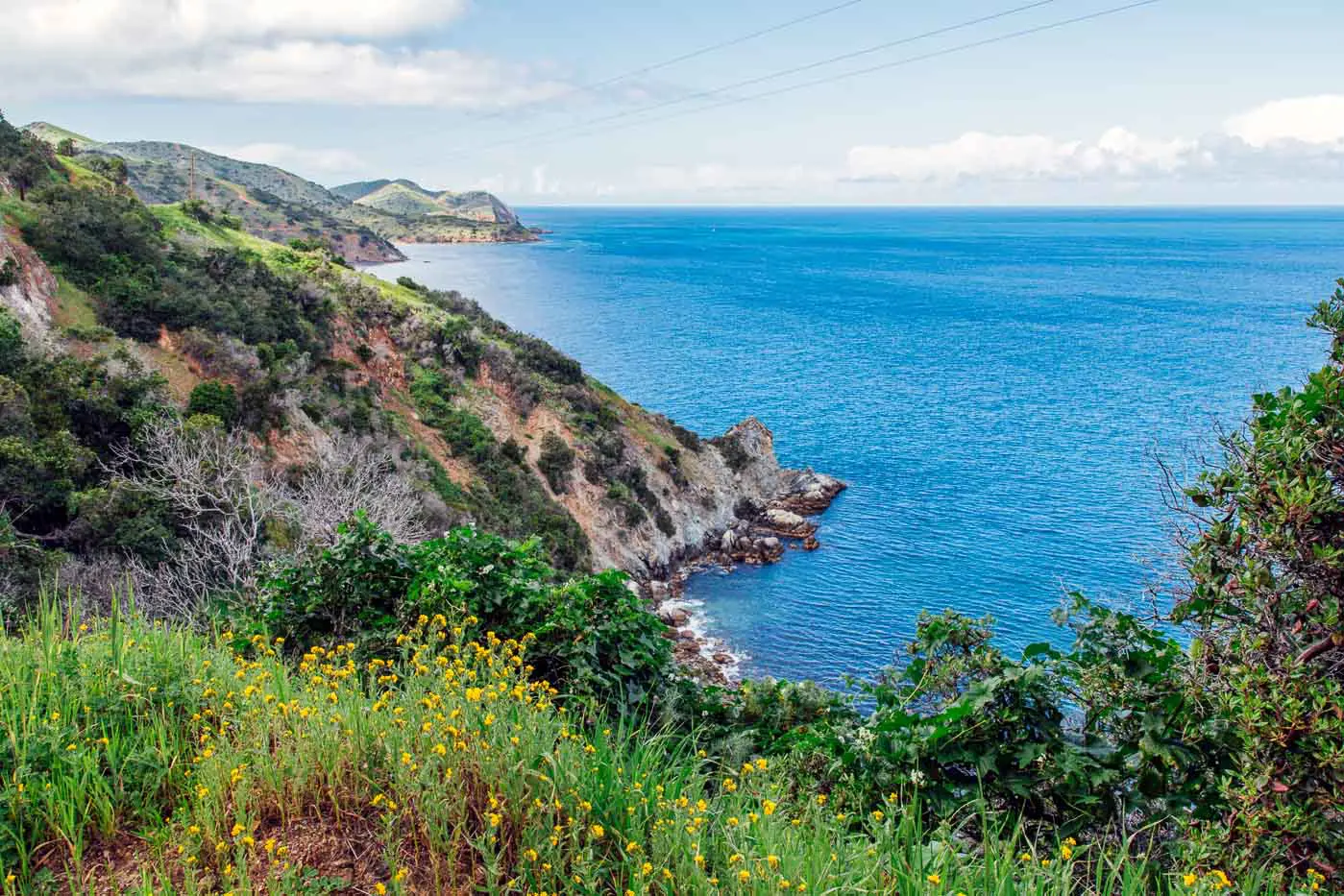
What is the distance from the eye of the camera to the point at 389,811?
4.26 m

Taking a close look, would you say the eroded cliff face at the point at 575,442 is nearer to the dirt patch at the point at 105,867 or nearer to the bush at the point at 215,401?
the bush at the point at 215,401

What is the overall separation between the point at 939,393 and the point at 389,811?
2881 inches

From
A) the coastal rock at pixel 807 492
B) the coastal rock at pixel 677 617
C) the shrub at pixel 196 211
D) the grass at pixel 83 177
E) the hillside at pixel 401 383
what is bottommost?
the coastal rock at pixel 677 617

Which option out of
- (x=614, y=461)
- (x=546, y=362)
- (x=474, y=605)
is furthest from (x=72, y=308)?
(x=474, y=605)

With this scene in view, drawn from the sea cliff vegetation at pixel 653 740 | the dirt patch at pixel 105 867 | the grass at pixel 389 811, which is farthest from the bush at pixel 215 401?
the dirt patch at pixel 105 867

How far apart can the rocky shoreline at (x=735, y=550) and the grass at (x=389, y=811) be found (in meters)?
28.2

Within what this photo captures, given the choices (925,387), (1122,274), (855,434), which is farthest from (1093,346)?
(1122,274)

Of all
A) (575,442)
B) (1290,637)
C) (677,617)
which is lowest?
(677,617)

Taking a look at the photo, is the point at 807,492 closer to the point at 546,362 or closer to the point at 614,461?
the point at 614,461

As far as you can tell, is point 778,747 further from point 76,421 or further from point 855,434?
point 855,434

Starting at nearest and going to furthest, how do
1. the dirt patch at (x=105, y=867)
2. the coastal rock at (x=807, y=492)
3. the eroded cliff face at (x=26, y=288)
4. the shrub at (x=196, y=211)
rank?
1. the dirt patch at (x=105, y=867)
2. the eroded cliff face at (x=26, y=288)
3. the shrub at (x=196, y=211)
4. the coastal rock at (x=807, y=492)

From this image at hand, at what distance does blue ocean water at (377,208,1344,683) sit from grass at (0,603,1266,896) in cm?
324

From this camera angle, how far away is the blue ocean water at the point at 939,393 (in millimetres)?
39500

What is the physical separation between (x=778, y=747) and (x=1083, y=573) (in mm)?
36882
